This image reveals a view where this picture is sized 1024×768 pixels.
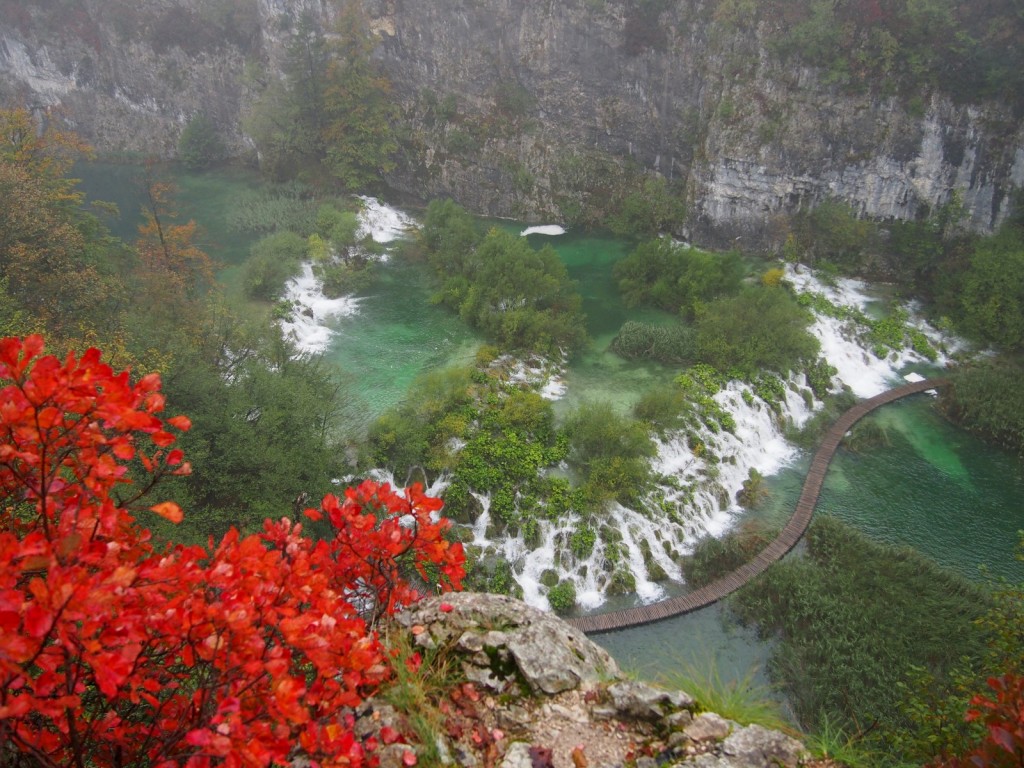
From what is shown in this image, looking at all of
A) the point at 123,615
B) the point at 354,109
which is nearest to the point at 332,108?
the point at 354,109

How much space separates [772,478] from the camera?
58.1 ft

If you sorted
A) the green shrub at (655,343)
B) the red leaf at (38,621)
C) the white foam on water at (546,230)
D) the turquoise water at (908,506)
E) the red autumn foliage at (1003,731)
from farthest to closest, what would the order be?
the white foam on water at (546,230) < the green shrub at (655,343) < the turquoise water at (908,506) < the red autumn foliage at (1003,731) < the red leaf at (38,621)

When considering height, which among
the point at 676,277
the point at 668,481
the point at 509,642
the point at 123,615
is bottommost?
the point at 668,481

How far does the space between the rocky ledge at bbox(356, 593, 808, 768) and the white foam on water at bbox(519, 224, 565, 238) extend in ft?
96.3

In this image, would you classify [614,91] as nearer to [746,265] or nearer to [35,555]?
[746,265]

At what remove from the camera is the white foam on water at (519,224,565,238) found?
107 ft

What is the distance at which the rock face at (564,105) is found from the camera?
84.9 feet

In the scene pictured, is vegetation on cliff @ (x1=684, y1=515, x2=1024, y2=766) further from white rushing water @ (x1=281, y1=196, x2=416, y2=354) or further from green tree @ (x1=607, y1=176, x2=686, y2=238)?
green tree @ (x1=607, y1=176, x2=686, y2=238)

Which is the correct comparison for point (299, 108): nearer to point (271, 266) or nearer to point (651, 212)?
point (271, 266)

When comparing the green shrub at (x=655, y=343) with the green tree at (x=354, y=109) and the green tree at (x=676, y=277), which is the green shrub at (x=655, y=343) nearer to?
the green tree at (x=676, y=277)

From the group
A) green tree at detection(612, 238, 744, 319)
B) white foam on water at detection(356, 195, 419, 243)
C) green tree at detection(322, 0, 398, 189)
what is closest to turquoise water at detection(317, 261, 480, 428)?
white foam on water at detection(356, 195, 419, 243)

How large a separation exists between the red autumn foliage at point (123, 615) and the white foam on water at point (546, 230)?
30218 mm

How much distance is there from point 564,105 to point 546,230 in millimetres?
6804

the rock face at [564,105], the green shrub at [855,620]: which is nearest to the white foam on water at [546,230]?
the rock face at [564,105]
